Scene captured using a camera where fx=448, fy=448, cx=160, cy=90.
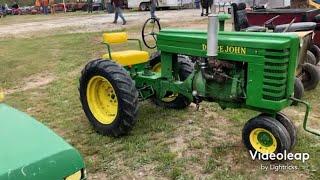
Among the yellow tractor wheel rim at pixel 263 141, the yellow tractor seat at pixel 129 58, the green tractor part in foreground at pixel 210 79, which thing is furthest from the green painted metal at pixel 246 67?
the yellow tractor seat at pixel 129 58

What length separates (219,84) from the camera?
4832 mm

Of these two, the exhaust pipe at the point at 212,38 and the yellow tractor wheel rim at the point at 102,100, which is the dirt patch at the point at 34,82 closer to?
the yellow tractor wheel rim at the point at 102,100

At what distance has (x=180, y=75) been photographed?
5.65 m

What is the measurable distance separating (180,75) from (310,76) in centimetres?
263

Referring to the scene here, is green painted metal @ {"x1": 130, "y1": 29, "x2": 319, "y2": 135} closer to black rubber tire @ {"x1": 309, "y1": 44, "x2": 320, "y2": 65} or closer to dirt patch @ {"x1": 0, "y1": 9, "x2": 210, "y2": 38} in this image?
black rubber tire @ {"x1": 309, "y1": 44, "x2": 320, "y2": 65}

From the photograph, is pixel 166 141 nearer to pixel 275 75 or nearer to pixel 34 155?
pixel 275 75

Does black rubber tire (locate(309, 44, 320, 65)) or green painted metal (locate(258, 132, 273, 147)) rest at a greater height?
black rubber tire (locate(309, 44, 320, 65))

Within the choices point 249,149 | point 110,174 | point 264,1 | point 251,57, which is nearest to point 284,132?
point 249,149

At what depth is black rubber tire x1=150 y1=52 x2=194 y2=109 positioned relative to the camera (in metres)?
5.62

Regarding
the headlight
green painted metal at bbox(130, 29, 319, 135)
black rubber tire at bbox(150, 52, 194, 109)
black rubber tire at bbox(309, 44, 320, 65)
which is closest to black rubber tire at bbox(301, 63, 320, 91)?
black rubber tire at bbox(309, 44, 320, 65)

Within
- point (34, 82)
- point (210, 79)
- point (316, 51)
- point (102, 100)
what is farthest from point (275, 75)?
point (34, 82)

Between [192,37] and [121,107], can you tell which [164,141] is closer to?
[121,107]

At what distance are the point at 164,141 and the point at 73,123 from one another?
1.49 meters

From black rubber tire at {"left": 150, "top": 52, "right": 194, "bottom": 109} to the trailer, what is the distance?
25.1 m
